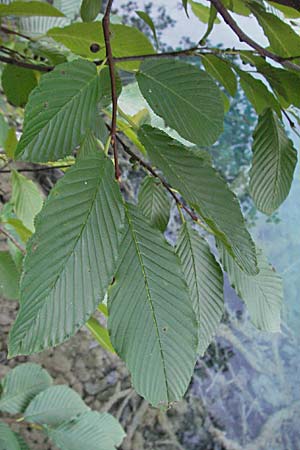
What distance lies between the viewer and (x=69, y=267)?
0.27 metres

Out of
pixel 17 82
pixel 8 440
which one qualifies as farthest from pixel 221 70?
pixel 8 440

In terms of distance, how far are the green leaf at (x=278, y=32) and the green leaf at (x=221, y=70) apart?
4 cm

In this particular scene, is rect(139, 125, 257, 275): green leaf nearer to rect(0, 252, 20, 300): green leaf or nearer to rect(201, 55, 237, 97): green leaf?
rect(201, 55, 237, 97): green leaf

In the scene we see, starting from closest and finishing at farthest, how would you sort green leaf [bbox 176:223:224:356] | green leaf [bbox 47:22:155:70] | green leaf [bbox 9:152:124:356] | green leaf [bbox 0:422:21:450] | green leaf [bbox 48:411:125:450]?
green leaf [bbox 9:152:124:356]
green leaf [bbox 176:223:224:356]
green leaf [bbox 47:22:155:70]
green leaf [bbox 0:422:21:450]
green leaf [bbox 48:411:125:450]

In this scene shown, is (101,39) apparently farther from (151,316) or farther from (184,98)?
(151,316)

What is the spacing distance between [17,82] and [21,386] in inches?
23.2

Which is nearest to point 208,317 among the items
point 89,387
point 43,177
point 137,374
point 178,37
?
point 137,374

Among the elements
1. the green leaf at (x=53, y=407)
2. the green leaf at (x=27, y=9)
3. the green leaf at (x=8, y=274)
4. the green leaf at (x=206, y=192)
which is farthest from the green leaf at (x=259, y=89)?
the green leaf at (x=53, y=407)

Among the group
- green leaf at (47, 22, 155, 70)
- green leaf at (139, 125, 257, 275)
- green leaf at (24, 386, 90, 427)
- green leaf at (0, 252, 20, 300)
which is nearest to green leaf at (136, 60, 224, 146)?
green leaf at (139, 125, 257, 275)

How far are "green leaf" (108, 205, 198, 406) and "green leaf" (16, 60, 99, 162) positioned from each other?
61 mm

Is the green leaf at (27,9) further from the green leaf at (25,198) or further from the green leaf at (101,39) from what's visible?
the green leaf at (25,198)

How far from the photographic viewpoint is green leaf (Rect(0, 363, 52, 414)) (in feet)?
3.18

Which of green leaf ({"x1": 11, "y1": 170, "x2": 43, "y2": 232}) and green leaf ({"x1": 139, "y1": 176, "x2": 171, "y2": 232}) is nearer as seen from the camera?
green leaf ({"x1": 139, "y1": 176, "x2": 171, "y2": 232})

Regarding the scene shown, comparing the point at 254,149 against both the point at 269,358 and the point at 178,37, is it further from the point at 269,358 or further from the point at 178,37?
the point at 178,37
